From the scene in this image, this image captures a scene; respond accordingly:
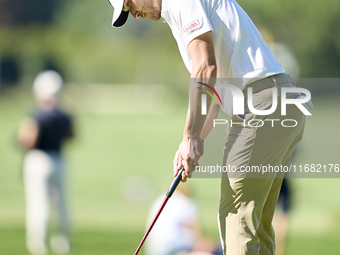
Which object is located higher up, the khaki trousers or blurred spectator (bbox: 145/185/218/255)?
the khaki trousers

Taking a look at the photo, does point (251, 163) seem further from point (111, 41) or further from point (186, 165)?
point (111, 41)

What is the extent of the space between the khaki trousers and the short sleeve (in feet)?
1.56

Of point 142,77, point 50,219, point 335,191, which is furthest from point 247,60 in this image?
point 142,77

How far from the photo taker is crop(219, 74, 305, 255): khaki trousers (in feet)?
12.8

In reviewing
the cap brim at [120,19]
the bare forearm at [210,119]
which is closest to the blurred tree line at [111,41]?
the bare forearm at [210,119]

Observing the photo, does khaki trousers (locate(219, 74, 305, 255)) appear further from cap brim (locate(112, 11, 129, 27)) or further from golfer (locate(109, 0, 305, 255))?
cap brim (locate(112, 11, 129, 27))

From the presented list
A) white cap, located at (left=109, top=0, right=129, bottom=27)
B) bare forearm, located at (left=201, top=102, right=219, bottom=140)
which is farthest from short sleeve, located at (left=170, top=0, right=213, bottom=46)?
bare forearm, located at (left=201, top=102, right=219, bottom=140)

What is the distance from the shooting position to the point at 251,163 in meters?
3.87

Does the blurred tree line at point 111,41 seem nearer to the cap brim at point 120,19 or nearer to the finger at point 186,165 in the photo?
the cap brim at point 120,19

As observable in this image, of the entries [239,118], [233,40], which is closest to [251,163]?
[239,118]

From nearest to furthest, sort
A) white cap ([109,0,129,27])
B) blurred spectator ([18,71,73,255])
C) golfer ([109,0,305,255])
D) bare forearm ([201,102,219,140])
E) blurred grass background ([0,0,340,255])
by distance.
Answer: golfer ([109,0,305,255])
white cap ([109,0,129,27])
bare forearm ([201,102,219,140])
blurred spectator ([18,71,73,255])
blurred grass background ([0,0,340,255])

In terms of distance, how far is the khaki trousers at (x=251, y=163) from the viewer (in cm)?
389

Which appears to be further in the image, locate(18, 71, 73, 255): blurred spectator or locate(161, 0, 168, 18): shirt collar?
locate(18, 71, 73, 255): blurred spectator

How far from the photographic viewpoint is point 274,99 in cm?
392
